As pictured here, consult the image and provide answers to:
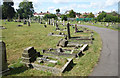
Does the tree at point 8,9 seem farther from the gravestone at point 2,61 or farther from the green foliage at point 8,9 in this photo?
the gravestone at point 2,61

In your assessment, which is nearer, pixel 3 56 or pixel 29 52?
pixel 3 56

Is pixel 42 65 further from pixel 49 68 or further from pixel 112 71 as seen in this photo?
pixel 112 71

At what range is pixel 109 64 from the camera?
25.1 feet

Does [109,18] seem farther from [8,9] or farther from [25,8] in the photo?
[25,8]

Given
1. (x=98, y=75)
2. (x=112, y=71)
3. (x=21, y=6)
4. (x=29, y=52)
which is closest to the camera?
(x=98, y=75)

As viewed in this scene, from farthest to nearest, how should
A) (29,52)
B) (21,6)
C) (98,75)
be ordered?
(21,6) → (29,52) → (98,75)

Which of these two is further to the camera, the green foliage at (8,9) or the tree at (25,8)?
the tree at (25,8)

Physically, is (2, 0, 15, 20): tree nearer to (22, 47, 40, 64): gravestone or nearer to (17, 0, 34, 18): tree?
(17, 0, 34, 18): tree

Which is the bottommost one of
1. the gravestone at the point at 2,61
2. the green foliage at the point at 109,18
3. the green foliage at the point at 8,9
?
the gravestone at the point at 2,61

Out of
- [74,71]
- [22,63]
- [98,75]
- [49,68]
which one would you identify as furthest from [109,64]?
[22,63]

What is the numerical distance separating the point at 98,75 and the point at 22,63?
16.3 ft

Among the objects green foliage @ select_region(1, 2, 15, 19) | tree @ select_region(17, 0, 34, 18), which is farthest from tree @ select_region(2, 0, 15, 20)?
tree @ select_region(17, 0, 34, 18)

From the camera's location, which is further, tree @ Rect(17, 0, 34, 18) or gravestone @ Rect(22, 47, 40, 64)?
tree @ Rect(17, 0, 34, 18)

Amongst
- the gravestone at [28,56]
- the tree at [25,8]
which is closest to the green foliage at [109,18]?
the tree at [25,8]
